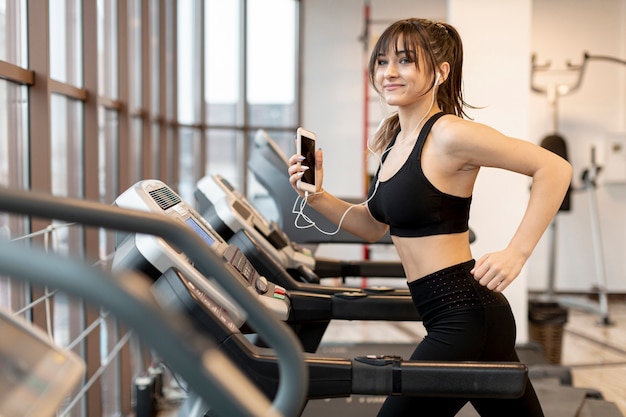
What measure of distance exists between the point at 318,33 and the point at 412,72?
639cm

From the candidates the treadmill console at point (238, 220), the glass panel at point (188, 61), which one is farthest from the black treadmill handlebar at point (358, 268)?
the glass panel at point (188, 61)

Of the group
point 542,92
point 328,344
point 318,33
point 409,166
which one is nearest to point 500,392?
point 409,166

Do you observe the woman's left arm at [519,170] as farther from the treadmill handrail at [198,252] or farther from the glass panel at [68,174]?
the glass panel at [68,174]

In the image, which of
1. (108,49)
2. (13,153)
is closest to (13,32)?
(13,153)

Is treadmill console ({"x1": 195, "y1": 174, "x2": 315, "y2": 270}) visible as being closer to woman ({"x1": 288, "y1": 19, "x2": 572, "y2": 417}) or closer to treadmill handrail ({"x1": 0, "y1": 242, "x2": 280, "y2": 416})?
woman ({"x1": 288, "y1": 19, "x2": 572, "y2": 417})

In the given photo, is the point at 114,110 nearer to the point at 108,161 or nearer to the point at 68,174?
the point at 108,161

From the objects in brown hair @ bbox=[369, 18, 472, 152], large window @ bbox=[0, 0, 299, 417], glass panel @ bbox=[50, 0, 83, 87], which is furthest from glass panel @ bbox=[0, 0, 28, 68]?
brown hair @ bbox=[369, 18, 472, 152]

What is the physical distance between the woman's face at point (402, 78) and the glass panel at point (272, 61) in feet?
20.3

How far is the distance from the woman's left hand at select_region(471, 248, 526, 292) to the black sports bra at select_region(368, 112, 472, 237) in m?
0.15

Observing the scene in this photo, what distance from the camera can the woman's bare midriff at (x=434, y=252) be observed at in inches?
66.9

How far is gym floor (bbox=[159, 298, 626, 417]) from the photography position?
4.57 m

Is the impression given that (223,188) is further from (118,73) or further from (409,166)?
(118,73)

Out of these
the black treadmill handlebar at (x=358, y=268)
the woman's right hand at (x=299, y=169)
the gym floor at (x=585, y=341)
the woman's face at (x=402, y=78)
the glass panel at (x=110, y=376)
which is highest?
the woman's face at (x=402, y=78)

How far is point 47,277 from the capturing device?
662 mm
